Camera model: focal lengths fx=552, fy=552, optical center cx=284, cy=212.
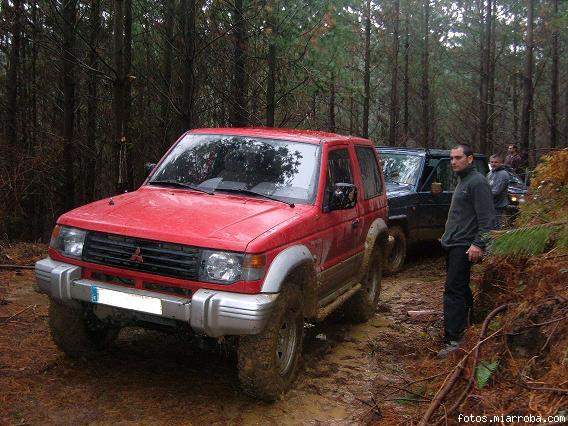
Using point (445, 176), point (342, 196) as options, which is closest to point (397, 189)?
point (445, 176)

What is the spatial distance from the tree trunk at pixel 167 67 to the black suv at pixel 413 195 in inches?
169

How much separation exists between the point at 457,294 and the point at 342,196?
1453 millimetres

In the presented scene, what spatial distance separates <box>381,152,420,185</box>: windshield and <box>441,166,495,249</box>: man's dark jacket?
13.3 ft

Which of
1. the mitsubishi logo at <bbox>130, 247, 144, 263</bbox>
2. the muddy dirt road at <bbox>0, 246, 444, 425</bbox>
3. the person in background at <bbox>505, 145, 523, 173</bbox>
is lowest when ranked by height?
the muddy dirt road at <bbox>0, 246, 444, 425</bbox>

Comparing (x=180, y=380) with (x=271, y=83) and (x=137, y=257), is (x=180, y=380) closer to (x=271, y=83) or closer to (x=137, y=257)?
(x=137, y=257)

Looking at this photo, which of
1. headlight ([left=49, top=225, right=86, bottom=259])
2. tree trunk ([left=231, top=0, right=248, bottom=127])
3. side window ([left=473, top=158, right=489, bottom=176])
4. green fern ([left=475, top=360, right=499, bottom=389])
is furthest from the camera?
tree trunk ([left=231, top=0, right=248, bottom=127])

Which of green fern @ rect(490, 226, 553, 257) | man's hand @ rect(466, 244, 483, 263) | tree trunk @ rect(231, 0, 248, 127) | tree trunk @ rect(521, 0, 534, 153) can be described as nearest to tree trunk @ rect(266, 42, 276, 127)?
tree trunk @ rect(231, 0, 248, 127)

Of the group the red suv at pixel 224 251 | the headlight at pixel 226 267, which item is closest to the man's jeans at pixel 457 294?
the red suv at pixel 224 251

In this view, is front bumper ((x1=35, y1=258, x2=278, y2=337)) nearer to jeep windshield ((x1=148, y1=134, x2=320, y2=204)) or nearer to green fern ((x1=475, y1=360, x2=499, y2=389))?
jeep windshield ((x1=148, y1=134, x2=320, y2=204))

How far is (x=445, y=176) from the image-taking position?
9727 mm

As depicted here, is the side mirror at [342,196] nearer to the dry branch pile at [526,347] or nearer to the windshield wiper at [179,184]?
the windshield wiper at [179,184]

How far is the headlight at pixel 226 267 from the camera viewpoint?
12.1ft

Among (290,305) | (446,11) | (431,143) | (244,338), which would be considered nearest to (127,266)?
(244,338)

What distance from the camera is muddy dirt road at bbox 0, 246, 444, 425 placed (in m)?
3.81
